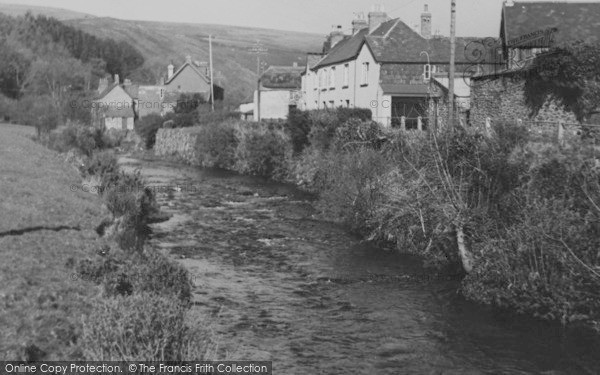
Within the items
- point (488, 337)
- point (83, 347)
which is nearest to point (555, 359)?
point (488, 337)

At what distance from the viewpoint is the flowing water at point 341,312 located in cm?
1338

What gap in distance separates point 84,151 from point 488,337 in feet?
139

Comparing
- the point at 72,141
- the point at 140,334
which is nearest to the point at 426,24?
the point at 72,141

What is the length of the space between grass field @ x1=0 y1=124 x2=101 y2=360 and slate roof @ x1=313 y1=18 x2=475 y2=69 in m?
28.6

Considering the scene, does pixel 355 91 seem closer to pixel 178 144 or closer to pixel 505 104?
pixel 505 104

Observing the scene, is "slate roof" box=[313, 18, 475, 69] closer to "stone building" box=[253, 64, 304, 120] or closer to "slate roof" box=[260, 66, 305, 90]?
"stone building" box=[253, 64, 304, 120]

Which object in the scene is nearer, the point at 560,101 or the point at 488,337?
the point at 488,337

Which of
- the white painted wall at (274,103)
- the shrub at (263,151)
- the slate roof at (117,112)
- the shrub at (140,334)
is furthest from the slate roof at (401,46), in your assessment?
the slate roof at (117,112)

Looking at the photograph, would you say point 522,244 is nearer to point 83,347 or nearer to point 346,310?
point 346,310

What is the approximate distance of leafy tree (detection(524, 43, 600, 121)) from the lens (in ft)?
86.7

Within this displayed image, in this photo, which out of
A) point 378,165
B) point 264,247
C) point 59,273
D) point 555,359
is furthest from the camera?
point 378,165

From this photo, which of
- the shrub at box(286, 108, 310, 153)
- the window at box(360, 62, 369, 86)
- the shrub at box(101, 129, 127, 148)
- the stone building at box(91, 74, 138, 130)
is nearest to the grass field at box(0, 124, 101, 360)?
the shrub at box(286, 108, 310, 153)

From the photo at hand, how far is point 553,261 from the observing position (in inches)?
645

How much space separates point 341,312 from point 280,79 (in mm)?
64358
